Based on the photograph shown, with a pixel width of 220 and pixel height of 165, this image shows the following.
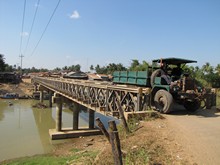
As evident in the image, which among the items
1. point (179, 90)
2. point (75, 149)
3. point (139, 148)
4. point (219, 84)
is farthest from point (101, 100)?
point (219, 84)

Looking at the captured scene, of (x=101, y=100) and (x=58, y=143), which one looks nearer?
(x=101, y=100)

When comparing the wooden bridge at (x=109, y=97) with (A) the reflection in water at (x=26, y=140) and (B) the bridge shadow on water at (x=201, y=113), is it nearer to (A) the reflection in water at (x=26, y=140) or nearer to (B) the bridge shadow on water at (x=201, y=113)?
(B) the bridge shadow on water at (x=201, y=113)

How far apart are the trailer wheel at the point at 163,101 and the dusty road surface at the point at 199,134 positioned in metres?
0.38

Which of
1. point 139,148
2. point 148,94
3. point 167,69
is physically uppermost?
point 167,69

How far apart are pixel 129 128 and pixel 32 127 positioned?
62.0 ft

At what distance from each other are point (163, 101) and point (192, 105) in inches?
82.7

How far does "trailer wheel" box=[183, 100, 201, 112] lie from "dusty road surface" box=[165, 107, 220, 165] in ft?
2.27

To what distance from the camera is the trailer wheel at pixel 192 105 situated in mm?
11063

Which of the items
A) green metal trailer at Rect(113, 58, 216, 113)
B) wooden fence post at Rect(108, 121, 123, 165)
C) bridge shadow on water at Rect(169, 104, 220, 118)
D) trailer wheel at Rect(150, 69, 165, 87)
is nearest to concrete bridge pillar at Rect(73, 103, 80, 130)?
green metal trailer at Rect(113, 58, 216, 113)

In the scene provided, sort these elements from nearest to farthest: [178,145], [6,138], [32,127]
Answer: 1. [178,145]
2. [6,138]
3. [32,127]

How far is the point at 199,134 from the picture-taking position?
7469 millimetres

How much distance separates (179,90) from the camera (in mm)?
10539

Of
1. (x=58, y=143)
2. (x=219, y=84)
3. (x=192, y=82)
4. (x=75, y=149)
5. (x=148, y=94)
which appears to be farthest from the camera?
(x=219, y=84)

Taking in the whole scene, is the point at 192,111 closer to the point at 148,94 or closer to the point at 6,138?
the point at 148,94
